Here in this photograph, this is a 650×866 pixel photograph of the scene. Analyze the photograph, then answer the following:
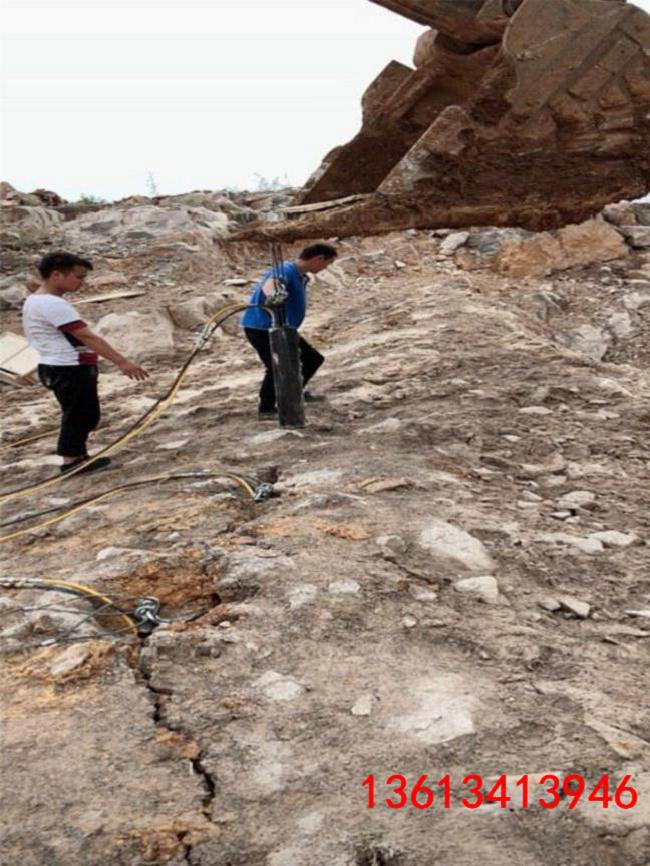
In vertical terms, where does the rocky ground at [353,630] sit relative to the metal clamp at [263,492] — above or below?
below

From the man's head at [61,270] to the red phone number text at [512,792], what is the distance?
3362 mm

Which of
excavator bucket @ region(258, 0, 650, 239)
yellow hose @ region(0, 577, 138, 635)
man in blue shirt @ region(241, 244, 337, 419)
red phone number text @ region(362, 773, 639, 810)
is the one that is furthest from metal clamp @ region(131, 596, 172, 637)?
man in blue shirt @ region(241, 244, 337, 419)

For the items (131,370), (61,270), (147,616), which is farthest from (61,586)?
(61,270)

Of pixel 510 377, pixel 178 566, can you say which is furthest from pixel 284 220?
pixel 510 377

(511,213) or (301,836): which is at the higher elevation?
(511,213)

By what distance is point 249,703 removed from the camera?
8.04 ft

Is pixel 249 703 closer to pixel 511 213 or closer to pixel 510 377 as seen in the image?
pixel 511 213

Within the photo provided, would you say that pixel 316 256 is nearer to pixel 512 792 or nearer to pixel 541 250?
pixel 512 792

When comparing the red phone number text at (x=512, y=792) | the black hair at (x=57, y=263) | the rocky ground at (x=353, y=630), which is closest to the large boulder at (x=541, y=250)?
the rocky ground at (x=353, y=630)

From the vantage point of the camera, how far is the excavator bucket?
367 centimetres

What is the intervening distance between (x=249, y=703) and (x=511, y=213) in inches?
104

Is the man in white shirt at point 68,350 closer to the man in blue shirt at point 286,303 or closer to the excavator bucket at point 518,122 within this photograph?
the man in blue shirt at point 286,303

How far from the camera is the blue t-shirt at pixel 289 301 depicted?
5.46 m

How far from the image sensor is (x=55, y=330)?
4.75 m
